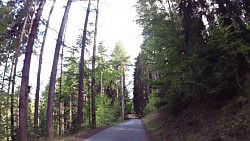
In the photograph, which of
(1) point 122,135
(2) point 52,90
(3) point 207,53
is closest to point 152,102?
(1) point 122,135

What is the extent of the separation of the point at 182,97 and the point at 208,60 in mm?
3457

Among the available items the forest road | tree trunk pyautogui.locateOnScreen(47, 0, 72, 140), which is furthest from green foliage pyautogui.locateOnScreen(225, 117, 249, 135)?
tree trunk pyautogui.locateOnScreen(47, 0, 72, 140)

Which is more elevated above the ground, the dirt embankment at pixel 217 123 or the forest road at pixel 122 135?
the dirt embankment at pixel 217 123

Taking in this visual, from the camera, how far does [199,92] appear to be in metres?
10.3

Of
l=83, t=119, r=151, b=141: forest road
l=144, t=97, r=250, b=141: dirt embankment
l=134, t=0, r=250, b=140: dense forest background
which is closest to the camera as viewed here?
l=144, t=97, r=250, b=141: dirt embankment

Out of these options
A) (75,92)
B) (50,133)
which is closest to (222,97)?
(50,133)

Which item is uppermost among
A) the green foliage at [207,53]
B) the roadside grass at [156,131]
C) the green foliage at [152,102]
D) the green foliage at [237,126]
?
the green foliage at [207,53]

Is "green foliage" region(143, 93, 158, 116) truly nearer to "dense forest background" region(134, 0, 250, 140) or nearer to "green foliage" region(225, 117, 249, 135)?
"dense forest background" region(134, 0, 250, 140)

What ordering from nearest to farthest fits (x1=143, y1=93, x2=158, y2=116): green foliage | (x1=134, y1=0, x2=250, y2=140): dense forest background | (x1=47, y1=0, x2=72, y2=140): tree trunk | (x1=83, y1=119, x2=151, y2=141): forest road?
(x1=134, y1=0, x2=250, y2=140): dense forest background
(x1=83, y1=119, x2=151, y2=141): forest road
(x1=47, y1=0, x2=72, y2=140): tree trunk
(x1=143, y1=93, x2=158, y2=116): green foliage

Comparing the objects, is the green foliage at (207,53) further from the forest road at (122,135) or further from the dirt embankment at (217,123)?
the forest road at (122,135)

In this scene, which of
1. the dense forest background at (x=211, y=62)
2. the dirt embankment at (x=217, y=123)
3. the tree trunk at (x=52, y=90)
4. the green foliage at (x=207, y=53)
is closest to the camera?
the dirt embankment at (x=217, y=123)

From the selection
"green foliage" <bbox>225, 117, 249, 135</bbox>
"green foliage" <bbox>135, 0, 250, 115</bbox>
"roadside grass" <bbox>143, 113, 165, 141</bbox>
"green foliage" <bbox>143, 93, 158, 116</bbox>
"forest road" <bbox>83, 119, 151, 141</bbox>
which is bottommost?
"forest road" <bbox>83, 119, 151, 141</bbox>

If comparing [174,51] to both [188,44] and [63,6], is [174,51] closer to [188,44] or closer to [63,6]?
[188,44]

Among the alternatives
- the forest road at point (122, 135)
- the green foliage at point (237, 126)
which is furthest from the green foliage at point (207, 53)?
the forest road at point (122, 135)
